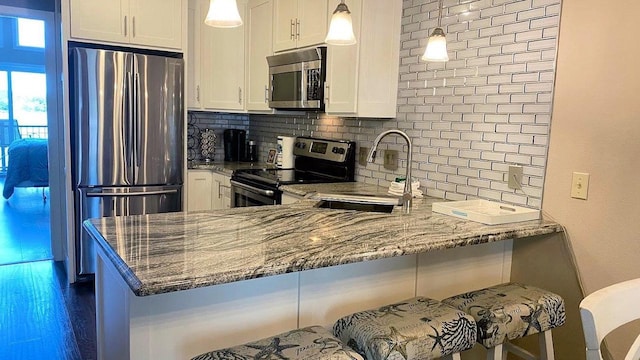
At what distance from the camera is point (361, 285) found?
1831 mm

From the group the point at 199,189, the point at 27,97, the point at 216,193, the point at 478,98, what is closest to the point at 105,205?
the point at 199,189

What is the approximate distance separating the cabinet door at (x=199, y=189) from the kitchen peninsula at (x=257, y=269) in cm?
205

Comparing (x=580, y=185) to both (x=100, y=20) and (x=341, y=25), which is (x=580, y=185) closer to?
(x=341, y=25)

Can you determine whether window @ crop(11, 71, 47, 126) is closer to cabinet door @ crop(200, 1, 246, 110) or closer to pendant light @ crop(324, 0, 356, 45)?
cabinet door @ crop(200, 1, 246, 110)

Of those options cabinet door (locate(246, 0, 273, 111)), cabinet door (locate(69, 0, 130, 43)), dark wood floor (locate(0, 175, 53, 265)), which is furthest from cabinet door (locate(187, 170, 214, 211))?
dark wood floor (locate(0, 175, 53, 265))

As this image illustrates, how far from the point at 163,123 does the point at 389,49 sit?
73.1 inches

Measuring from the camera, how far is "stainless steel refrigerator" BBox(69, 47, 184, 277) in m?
3.41

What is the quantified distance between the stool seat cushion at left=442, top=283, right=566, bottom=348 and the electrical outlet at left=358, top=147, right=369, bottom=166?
1.56 meters

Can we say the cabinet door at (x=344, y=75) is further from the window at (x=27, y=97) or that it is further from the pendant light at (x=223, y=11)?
the window at (x=27, y=97)

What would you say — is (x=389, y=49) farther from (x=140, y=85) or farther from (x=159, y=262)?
(x=159, y=262)

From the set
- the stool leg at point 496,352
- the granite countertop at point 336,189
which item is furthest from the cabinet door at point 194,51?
the stool leg at point 496,352

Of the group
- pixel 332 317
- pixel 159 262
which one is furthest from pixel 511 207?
pixel 159 262

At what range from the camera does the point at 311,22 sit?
127 inches

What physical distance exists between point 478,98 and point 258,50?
2173 mm
